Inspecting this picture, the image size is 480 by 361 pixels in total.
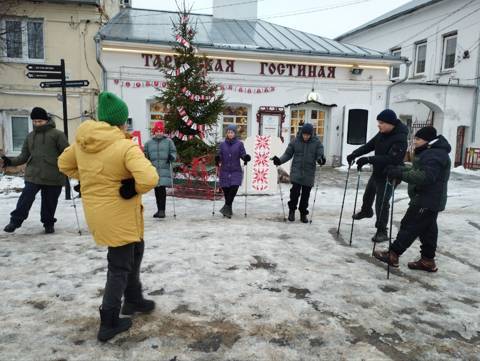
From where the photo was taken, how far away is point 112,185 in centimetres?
289

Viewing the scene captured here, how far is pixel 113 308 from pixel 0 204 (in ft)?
21.2

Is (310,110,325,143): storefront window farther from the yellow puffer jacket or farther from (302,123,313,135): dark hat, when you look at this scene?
the yellow puffer jacket

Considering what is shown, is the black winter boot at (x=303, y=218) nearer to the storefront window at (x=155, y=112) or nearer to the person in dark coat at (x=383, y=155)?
the person in dark coat at (x=383, y=155)

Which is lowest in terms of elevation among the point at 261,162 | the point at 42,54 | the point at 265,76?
the point at 261,162

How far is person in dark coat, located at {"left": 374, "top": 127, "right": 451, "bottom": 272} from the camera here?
4.38m

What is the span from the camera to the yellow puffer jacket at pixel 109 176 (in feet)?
9.23

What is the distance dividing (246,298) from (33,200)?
382 centimetres

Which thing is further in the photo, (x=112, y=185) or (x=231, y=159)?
(x=231, y=159)

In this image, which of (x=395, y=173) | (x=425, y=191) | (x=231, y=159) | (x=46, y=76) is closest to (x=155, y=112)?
(x=46, y=76)

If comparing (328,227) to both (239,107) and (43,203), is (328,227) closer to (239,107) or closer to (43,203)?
(43,203)

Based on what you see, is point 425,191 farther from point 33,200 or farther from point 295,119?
point 295,119

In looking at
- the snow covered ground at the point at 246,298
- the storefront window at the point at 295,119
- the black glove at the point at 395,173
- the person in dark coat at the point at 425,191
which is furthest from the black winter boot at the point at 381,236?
the storefront window at the point at 295,119

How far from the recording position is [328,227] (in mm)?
6746

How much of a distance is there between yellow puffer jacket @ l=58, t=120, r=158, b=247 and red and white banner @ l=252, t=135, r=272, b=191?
6591mm
